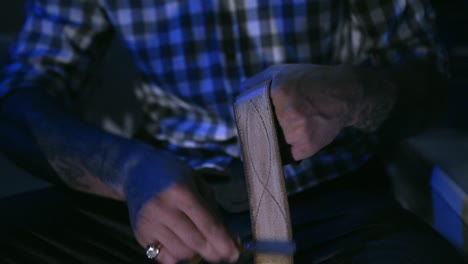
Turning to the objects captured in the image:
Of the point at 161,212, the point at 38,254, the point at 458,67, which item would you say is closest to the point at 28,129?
the point at 38,254

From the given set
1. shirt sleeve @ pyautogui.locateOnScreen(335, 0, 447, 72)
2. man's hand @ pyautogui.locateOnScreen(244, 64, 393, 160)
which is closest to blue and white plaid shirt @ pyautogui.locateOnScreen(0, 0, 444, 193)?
shirt sleeve @ pyautogui.locateOnScreen(335, 0, 447, 72)

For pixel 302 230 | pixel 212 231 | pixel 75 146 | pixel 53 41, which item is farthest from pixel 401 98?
pixel 53 41

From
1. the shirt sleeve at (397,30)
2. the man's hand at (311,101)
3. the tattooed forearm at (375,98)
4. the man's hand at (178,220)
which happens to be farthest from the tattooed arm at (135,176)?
the shirt sleeve at (397,30)

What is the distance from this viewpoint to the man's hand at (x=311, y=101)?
47 centimetres

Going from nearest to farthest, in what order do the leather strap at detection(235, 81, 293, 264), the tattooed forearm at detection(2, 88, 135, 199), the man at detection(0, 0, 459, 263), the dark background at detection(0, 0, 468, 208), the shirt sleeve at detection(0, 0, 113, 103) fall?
1. the leather strap at detection(235, 81, 293, 264)
2. the man at detection(0, 0, 459, 263)
3. the tattooed forearm at detection(2, 88, 135, 199)
4. the shirt sleeve at detection(0, 0, 113, 103)
5. the dark background at detection(0, 0, 468, 208)

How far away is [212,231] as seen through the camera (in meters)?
0.48

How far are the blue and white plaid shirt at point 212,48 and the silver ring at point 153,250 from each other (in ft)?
0.78

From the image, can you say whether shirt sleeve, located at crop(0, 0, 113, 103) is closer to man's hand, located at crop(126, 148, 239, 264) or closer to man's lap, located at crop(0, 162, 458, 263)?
man's lap, located at crop(0, 162, 458, 263)

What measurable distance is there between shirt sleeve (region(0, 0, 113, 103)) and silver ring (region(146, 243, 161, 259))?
0.41 m

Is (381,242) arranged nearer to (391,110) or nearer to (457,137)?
(391,110)

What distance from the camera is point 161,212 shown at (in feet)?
1.65

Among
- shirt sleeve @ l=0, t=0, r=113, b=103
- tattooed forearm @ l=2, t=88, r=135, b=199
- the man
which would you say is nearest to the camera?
the man

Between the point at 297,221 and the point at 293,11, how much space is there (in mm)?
295

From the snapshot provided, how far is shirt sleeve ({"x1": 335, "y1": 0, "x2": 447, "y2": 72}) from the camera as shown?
711 millimetres
